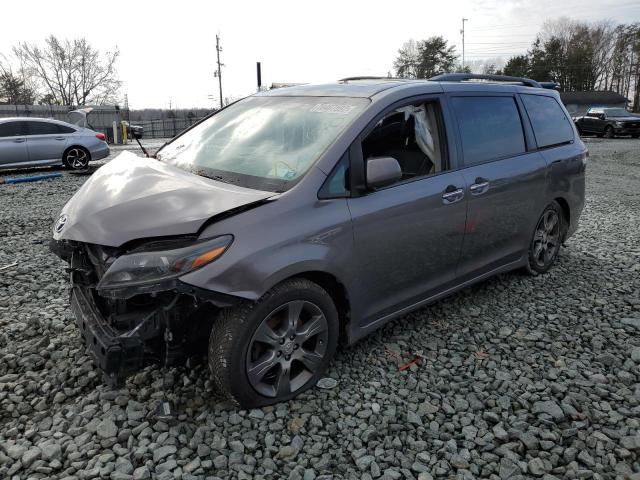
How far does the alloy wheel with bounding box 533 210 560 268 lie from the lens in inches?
191

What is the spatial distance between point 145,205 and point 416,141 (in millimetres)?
2007

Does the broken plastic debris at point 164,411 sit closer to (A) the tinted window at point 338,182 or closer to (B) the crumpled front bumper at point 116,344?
(B) the crumpled front bumper at point 116,344

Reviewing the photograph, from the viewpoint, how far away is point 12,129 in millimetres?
12812

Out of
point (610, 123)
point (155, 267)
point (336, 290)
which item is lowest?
point (336, 290)

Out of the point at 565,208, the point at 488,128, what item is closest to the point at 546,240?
the point at 565,208

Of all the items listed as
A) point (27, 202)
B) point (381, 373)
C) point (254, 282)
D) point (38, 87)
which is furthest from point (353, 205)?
point (38, 87)

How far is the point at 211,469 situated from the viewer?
7.91 feet

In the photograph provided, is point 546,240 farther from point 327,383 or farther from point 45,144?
point 45,144

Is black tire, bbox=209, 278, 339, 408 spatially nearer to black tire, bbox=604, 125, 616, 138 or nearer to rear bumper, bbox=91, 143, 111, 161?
rear bumper, bbox=91, 143, 111, 161

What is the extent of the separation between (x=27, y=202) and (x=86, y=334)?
24.4ft

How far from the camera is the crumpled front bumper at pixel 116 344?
2.39 m

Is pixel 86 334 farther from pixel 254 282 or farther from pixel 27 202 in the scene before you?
pixel 27 202

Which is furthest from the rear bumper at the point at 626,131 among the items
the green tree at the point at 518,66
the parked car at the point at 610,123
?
the green tree at the point at 518,66

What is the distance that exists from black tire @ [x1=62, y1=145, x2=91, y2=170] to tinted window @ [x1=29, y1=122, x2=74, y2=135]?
1.75ft
